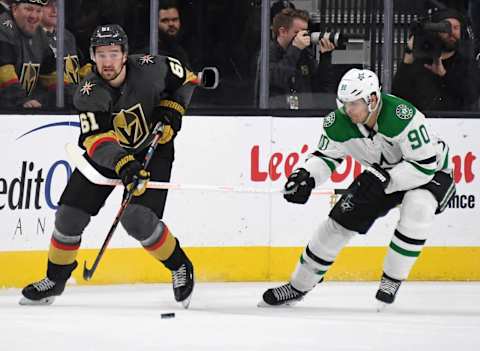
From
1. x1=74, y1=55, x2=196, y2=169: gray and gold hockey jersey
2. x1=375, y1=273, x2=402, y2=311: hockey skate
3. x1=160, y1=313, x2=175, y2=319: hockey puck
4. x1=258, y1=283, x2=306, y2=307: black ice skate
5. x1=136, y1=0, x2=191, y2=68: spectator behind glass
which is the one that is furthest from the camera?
x1=136, y1=0, x2=191, y2=68: spectator behind glass

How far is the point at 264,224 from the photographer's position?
23.1 ft

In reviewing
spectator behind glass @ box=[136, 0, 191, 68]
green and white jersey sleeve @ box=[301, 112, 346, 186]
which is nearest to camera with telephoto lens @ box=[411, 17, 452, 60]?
spectator behind glass @ box=[136, 0, 191, 68]

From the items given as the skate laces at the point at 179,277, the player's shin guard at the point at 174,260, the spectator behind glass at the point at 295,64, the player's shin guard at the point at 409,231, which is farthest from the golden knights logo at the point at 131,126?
the spectator behind glass at the point at 295,64

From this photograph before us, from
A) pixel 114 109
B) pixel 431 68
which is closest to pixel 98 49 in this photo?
pixel 114 109

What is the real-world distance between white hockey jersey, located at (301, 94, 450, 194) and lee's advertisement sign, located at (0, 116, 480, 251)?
1.10 meters

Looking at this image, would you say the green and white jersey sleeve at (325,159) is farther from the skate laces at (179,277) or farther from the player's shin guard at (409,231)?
the skate laces at (179,277)

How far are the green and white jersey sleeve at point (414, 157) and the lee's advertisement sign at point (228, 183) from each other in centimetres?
132

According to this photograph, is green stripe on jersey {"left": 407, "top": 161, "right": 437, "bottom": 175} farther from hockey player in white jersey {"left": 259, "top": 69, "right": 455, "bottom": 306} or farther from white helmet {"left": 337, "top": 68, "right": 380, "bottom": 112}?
white helmet {"left": 337, "top": 68, "right": 380, "bottom": 112}

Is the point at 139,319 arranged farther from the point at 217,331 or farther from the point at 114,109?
the point at 114,109

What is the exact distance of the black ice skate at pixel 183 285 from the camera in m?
5.95

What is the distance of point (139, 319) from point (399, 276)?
1.12 metres

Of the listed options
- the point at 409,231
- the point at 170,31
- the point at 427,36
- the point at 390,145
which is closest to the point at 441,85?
the point at 427,36

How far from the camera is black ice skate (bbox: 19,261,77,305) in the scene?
5.97 m

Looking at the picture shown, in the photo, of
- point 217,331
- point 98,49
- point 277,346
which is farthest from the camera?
point 98,49
